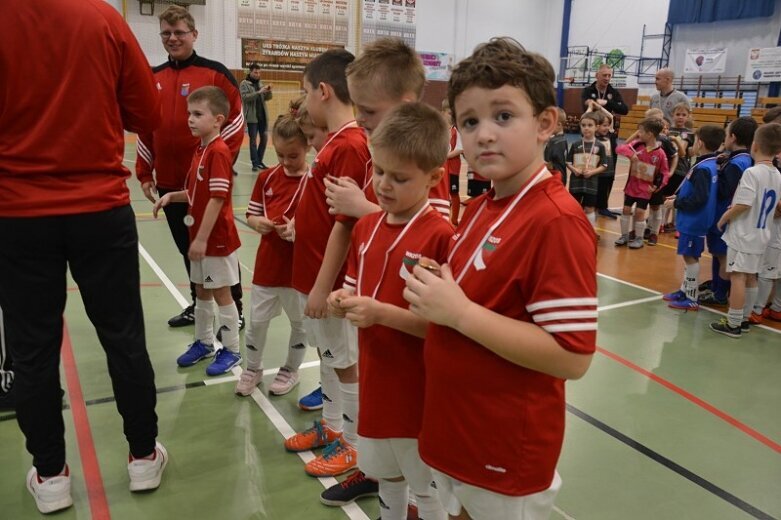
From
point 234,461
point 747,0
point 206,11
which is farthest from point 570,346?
point 747,0

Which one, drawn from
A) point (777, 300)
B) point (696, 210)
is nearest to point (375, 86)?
point (696, 210)

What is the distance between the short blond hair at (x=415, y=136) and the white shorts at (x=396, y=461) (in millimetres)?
863

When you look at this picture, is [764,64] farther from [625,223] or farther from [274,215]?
[274,215]

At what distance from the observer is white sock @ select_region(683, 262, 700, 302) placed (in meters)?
5.14

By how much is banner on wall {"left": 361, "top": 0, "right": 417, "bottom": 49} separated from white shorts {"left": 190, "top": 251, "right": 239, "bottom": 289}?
16.7 m

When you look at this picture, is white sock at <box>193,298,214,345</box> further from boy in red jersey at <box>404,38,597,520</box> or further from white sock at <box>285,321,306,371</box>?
boy in red jersey at <box>404,38,597,520</box>

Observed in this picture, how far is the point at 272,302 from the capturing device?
3186 millimetres

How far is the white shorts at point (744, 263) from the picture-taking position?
14.9 feet

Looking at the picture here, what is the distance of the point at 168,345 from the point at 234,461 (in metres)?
1.52

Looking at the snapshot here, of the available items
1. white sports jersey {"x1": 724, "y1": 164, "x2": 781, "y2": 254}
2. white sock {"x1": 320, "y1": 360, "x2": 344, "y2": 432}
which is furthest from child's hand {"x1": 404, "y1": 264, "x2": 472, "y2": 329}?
white sports jersey {"x1": 724, "y1": 164, "x2": 781, "y2": 254}

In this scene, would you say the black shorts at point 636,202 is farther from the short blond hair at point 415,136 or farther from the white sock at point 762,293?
the short blond hair at point 415,136

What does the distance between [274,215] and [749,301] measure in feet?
12.8

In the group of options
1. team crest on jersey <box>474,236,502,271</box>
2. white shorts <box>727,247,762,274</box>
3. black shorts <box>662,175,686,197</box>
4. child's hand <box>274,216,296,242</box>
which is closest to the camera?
team crest on jersey <box>474,236,502,271</box>

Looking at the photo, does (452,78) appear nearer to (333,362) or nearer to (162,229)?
(333,362)
